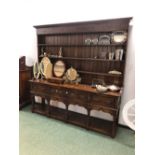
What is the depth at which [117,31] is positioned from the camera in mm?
2549

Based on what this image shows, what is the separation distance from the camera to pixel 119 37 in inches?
101

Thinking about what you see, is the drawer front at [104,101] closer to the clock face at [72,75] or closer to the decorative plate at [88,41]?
the clock face at [72,75]

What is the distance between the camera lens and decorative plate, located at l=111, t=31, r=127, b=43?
251 centimetres

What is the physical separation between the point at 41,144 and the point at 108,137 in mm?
1155

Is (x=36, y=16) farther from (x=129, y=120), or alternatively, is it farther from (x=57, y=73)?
(x=129, y=120)

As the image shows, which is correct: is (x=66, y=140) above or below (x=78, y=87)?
below

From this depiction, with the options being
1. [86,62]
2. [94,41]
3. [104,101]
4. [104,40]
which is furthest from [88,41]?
[104,101]

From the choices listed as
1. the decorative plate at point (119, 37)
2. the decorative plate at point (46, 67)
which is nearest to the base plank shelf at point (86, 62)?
the decorative plate at point (119, 37)

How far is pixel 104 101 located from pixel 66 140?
36.5 inches

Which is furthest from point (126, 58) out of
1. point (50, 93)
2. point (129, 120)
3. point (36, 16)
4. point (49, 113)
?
point (36, 16)

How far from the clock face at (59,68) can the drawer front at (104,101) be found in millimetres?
1011

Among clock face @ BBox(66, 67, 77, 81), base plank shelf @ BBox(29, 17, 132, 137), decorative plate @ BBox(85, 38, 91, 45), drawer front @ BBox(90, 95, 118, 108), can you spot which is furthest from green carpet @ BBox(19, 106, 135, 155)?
decorative plate @ BBox(85, 38, 91, 45)

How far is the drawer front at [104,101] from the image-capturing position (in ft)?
7.86

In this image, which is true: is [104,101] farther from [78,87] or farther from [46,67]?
[46,67]
